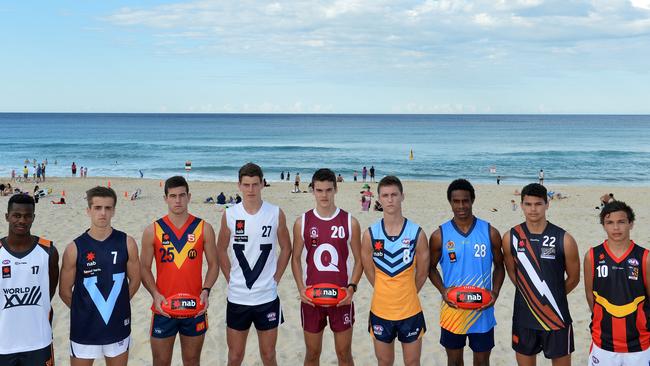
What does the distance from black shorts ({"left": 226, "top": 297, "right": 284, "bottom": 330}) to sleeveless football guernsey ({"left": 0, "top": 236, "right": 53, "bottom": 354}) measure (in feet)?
6.07

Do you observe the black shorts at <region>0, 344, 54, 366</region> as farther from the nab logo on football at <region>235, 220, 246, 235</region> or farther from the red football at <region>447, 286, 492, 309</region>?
the red football at <region>447, 286, 492, 309</region>

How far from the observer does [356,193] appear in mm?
32781

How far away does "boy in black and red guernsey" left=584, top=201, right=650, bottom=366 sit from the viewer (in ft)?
16.3

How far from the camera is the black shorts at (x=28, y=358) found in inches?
190

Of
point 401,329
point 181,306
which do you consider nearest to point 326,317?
point 401,329

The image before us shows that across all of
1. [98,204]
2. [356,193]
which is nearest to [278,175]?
[356,193]

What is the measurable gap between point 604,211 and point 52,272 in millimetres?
5392

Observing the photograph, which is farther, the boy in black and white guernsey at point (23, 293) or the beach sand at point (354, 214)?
the beach sand at point (354, 214)

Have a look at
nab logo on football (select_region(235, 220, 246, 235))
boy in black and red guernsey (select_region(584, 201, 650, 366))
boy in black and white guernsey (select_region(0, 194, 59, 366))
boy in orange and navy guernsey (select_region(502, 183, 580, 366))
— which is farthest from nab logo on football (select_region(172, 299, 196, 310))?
boy in black and red guernsey (select_region(584, 201, 650, 366))

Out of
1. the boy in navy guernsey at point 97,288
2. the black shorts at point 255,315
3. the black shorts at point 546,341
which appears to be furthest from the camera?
the black shorts at point 255,315

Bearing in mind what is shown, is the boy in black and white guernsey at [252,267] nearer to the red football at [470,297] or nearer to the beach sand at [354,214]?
the beach sand at [354,214]

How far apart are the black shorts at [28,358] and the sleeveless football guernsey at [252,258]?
187cm

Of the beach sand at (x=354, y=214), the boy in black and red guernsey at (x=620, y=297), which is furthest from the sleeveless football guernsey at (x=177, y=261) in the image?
the boy in black and red guernsey at (x=620, y=297)

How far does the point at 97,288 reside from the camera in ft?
16.8
